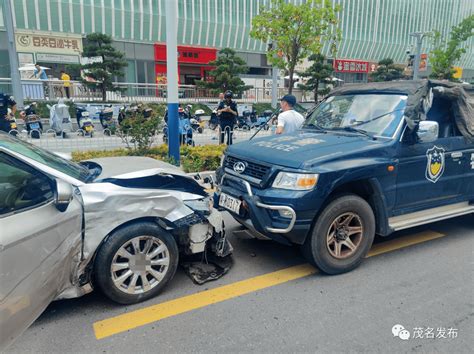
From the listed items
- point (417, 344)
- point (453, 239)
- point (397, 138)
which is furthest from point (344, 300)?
point (453, 239)

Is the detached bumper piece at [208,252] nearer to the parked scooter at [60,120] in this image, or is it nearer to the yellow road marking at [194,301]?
the yellow road marking at [194,301]

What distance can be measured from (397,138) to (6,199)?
11.5ft

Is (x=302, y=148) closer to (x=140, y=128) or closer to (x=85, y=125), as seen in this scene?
(x=140, y=128)

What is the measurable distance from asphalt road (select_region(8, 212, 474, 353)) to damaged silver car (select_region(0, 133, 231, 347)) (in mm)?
278

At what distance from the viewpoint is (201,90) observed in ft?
71.9

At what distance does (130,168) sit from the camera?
3.56m

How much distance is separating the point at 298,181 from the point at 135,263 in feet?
5.19

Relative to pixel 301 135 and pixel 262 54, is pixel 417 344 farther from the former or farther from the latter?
pixel 262 54

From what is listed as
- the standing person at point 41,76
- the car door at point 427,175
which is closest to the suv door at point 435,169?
the car door at point 427,175

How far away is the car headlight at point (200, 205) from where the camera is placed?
3387 millimetres

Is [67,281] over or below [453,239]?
over

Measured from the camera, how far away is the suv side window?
2.42 m

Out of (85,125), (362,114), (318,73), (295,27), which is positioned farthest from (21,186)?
(318,73)

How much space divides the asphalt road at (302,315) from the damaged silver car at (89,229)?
0.91ft
